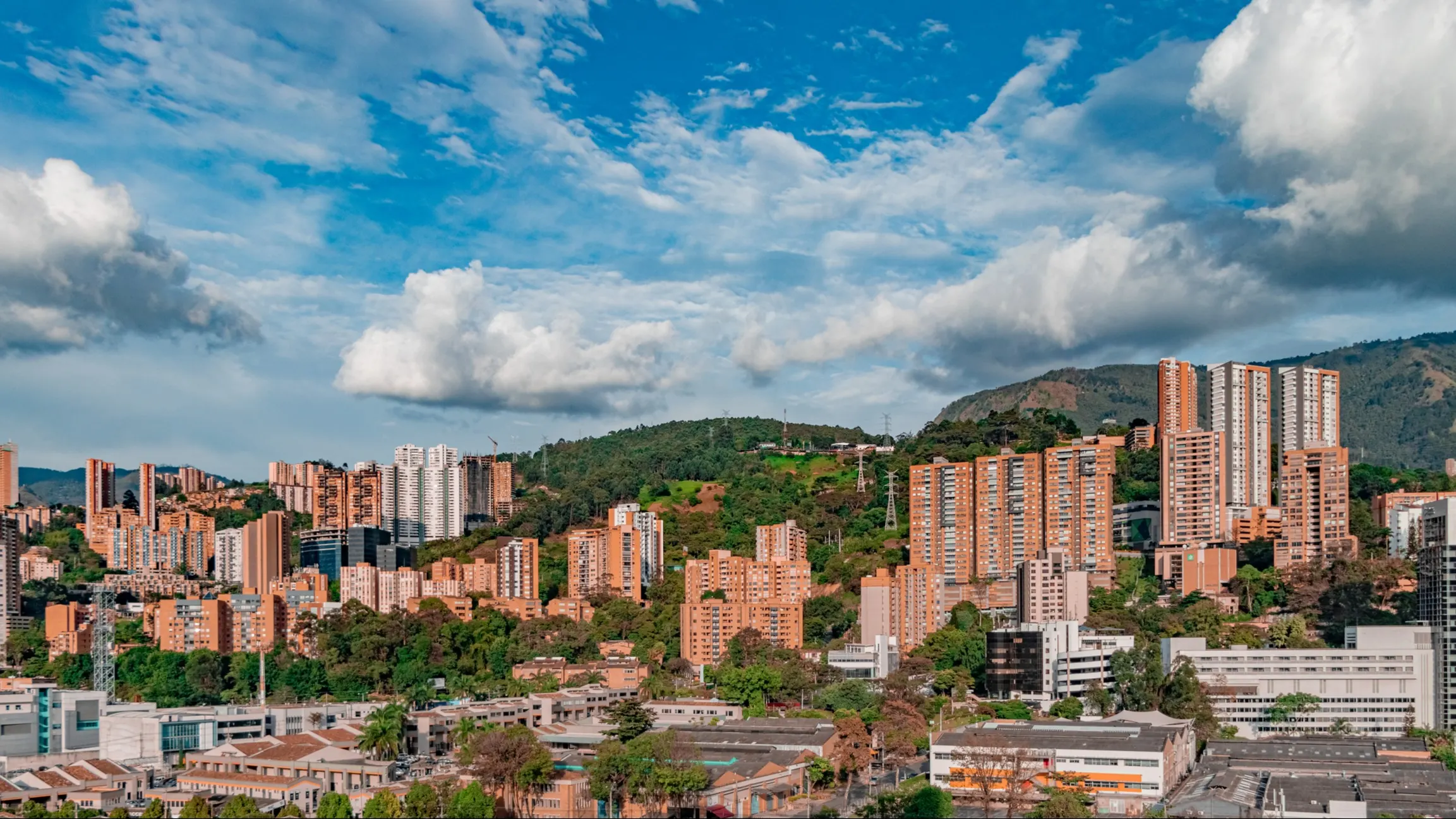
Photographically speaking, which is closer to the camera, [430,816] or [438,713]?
[430,816]

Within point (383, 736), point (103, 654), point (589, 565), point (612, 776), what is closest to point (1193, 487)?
point (589, 565)

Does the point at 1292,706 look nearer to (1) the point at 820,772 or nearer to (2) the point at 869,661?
(2) the point at 869,661

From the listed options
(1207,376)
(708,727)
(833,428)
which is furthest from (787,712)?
(833,428)

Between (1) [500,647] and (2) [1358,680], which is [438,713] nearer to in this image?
(1) [500,647]

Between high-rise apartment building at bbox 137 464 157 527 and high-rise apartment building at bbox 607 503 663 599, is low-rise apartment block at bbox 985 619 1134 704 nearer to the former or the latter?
high-rise apartment building at bbox 607 503 663 599

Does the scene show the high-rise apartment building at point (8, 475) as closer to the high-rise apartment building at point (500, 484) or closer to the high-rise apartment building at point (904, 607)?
the high-rise apartment building at point (500, 484)

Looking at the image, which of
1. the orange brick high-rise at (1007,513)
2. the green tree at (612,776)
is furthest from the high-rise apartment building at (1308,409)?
the green tree at (612,776)
